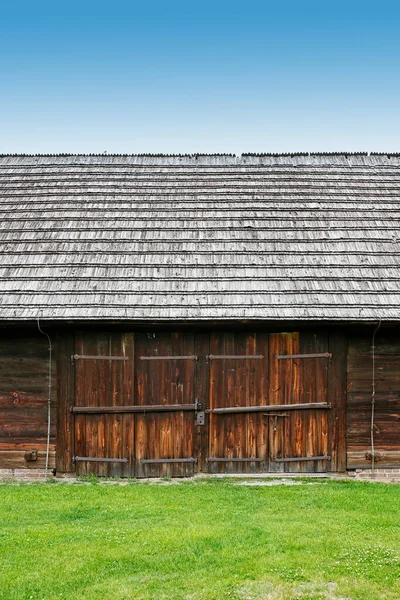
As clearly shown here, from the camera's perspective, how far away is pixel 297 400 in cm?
934

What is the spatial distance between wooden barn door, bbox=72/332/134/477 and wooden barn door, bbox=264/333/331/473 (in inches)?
86.6

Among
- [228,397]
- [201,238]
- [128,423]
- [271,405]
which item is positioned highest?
[201,238]

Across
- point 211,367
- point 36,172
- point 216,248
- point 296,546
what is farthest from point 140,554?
point 36,172

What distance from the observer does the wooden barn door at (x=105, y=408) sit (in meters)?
9.27

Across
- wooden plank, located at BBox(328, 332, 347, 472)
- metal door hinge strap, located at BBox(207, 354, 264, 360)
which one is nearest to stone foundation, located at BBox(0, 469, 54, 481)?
metal door hinge strap, located at BBox(207, 354, 264, 360)

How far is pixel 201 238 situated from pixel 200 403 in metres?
→ 2.94

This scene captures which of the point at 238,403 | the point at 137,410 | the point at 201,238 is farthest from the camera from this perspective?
the point at 201,238

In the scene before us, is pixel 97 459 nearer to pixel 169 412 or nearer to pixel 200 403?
pixel 169 412

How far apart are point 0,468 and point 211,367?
11.9ft

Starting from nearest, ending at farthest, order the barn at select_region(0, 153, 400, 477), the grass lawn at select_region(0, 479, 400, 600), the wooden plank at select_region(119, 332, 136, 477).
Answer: the grass lawn at select_region(0, 479, 400, 600) → the barn at select_region(0, 153, 400, 477) → the wooden plank at select_region(119, 332, 136, 477)

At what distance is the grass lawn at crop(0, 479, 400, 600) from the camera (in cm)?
468

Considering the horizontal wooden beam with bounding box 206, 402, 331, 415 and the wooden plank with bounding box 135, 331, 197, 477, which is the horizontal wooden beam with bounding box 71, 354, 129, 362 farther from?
the horizontal wooden beam with bounding box 206, 402, 331, 415

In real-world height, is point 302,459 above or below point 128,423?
below

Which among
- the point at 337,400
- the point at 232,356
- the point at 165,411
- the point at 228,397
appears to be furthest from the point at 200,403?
the point at 337,400
